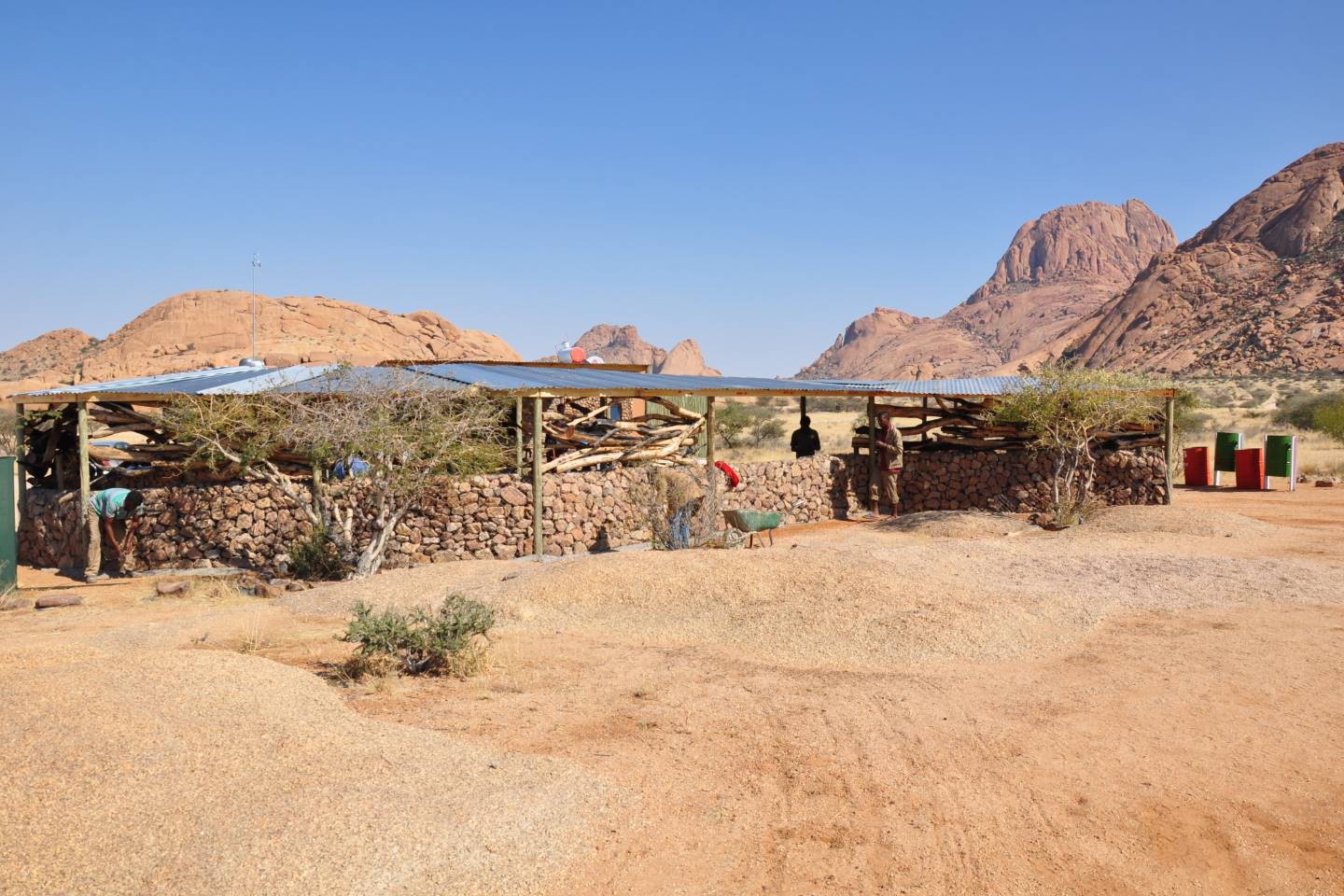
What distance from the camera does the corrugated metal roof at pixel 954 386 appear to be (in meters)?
17.2

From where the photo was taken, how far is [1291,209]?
76750 mm

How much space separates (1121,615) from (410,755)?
708 cm

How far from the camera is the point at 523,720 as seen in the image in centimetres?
598

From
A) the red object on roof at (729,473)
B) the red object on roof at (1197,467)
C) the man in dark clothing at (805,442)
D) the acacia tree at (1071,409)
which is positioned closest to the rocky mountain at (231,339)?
the man in dark clothing at (805,442)

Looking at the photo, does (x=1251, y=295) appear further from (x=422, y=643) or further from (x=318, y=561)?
(x=422, y=643)

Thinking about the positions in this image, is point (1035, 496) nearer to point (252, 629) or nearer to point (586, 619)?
point (586, 619)

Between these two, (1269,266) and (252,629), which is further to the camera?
(1269,266)

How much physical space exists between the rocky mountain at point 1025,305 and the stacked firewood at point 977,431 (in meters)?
79.7

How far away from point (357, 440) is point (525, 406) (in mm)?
3003

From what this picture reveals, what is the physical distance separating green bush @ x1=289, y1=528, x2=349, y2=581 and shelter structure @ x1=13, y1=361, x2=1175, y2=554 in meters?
1.95

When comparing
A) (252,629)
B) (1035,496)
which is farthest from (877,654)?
(1035,496)

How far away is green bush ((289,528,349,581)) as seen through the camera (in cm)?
1195

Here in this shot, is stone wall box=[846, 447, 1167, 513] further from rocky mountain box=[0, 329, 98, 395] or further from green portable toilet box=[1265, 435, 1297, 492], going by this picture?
rocky mountain box=[0, 329, 98, 395]

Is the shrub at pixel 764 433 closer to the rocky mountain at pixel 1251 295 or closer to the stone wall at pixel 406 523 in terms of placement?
the stone wall at pixel 406 523
